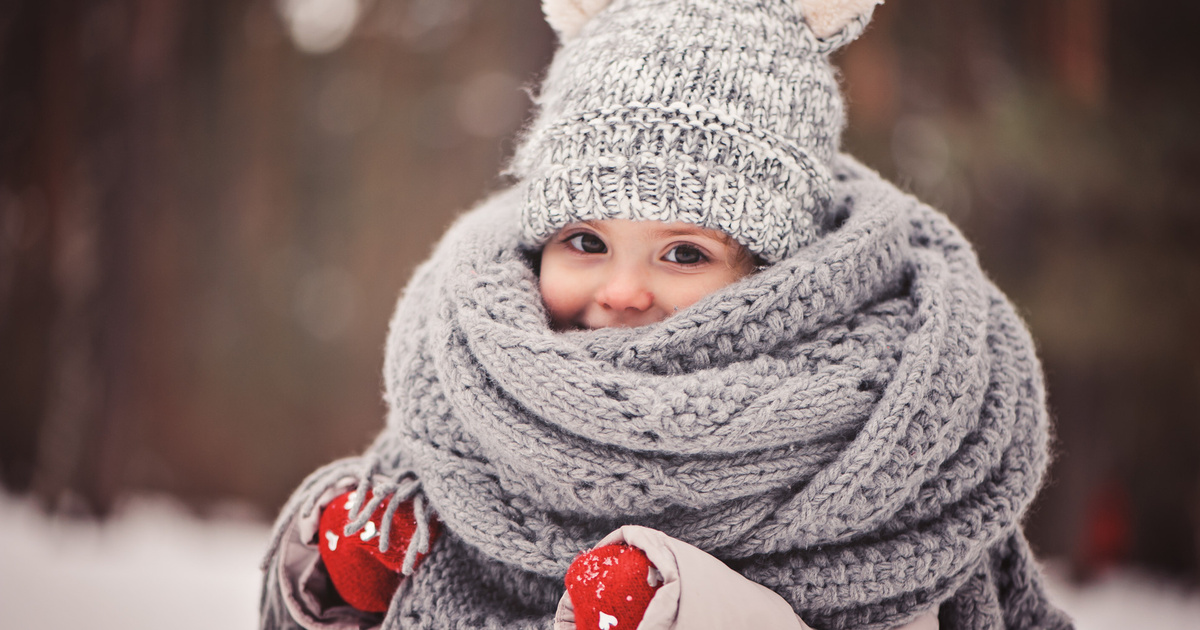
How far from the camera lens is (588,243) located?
2.72 ft

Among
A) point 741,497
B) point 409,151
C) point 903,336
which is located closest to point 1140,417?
point 903,336

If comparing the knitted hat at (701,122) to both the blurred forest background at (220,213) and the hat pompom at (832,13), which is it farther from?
the blurred forest background at (220,213)

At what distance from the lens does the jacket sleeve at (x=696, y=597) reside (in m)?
0.59

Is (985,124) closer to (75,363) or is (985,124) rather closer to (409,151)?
(409,151)

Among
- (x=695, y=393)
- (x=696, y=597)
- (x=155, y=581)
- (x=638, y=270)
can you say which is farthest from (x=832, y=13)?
(x=155, y=581)

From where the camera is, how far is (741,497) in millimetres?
705

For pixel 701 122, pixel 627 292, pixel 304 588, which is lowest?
pixel 304 588

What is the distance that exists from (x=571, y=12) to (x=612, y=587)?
2.11ft

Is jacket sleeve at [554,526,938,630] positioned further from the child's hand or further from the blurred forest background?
the blurred forest background

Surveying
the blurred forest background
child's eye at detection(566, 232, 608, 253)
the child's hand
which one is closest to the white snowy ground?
the blurred forest background

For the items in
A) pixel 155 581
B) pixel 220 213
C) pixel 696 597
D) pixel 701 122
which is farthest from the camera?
pixel 220 213

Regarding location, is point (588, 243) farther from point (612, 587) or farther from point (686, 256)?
point (612, 587)

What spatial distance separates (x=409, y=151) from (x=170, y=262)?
31.7 inches

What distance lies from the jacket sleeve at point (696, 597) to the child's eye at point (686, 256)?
291 millimetres
